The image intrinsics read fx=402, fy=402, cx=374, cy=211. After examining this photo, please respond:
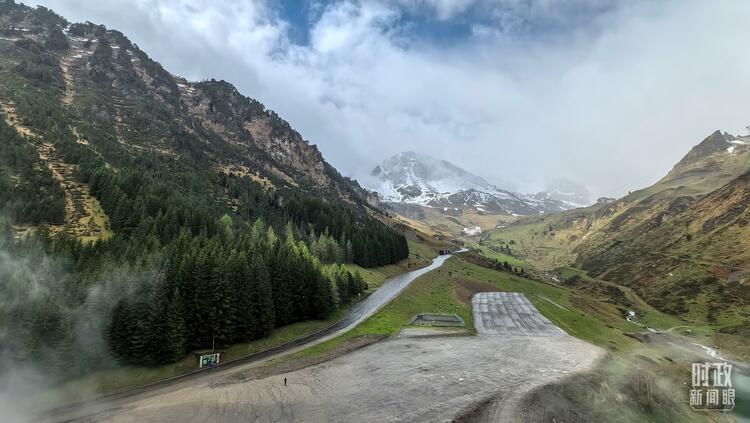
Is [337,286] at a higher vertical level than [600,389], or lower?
higher

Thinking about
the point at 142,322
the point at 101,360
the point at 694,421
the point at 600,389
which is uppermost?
the point at 142,322

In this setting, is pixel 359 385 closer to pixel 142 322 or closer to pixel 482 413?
pixel 482 413

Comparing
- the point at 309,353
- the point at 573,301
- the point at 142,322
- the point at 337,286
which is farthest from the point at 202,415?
the point at 573,301

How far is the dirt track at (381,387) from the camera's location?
140 feet

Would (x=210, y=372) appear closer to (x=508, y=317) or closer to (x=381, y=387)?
(x=381, y=387)

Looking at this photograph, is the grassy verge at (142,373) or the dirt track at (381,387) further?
the grassy verge at (142,373)

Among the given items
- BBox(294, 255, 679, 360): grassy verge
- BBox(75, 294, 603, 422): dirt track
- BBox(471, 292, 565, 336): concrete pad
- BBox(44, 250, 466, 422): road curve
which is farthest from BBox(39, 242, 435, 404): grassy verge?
BBox(471, 292, 565, 336): concrete pad

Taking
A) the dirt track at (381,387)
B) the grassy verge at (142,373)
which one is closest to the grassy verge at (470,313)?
the grassy verge at (142,373)

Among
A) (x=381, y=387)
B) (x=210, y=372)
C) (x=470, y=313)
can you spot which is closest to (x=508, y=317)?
(x=470, y=313)

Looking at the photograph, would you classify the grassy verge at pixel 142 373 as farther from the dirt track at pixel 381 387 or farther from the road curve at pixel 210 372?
the dirt track at pixel 381 387

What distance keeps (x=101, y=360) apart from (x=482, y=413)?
154 feet

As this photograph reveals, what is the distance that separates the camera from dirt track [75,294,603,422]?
42594mm

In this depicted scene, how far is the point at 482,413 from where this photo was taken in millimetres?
43906

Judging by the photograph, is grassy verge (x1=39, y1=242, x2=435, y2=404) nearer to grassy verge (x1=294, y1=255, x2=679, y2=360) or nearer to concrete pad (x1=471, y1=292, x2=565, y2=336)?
grassy verge (x1=294, y1=255, x2=679, y2=360)
